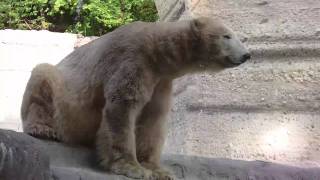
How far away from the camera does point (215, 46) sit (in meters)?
2.28

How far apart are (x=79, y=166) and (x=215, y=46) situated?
0.60 metres

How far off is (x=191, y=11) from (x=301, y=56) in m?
0.60

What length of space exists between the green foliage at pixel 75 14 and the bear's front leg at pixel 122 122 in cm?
548

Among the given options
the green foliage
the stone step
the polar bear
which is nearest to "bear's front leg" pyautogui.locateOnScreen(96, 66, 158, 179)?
the polar bear

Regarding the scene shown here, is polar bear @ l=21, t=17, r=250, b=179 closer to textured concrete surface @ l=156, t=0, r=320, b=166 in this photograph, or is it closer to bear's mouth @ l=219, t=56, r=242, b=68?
bear's mouth @ l=219, t=56, r=242, b=68

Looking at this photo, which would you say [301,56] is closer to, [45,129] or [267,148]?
[267,148]

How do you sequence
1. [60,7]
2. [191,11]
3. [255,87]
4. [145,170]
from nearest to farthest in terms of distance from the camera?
[145,170] → [255,87] → [191,11] → [60,7]

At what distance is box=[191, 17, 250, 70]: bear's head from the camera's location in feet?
7.43

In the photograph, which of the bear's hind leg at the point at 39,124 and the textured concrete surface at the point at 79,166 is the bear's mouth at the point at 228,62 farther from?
the bear's hind leg at the point at 39,124

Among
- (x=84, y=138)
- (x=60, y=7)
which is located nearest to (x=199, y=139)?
(x=84, y=138)

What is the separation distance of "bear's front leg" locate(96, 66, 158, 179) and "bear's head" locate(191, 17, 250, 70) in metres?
0.24

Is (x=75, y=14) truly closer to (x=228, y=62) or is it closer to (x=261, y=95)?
(x=261, y=95)

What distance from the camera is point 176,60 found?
7.38 feet

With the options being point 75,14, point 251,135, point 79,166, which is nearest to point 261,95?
point 251,135
